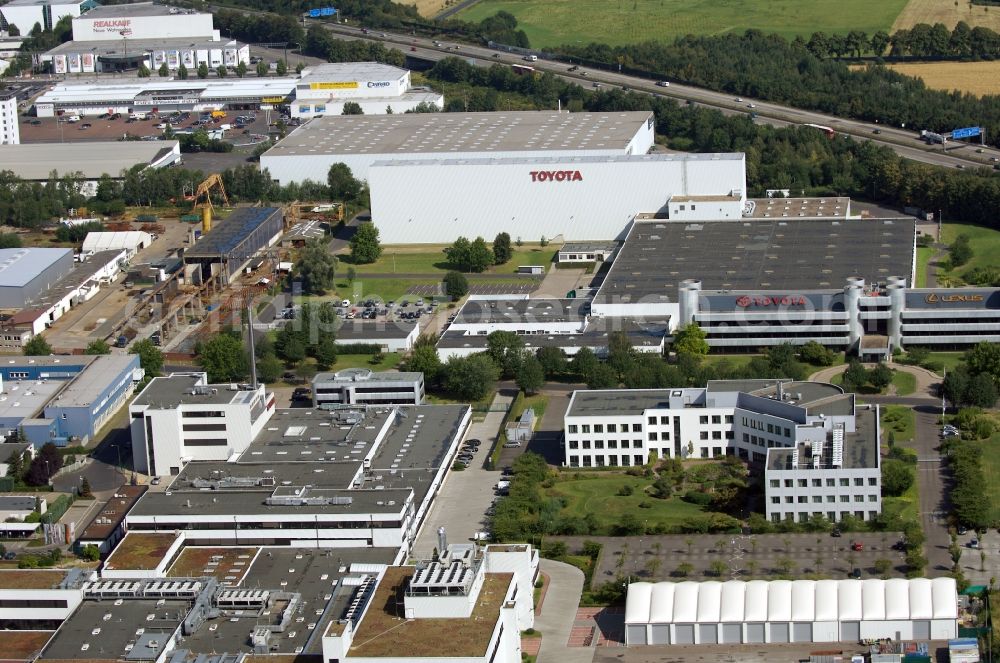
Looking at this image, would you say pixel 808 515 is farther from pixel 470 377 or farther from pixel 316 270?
pixel 316 270

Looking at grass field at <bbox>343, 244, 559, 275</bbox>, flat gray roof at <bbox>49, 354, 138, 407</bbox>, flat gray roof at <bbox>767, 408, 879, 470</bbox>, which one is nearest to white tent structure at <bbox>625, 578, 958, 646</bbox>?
flat gray roof at <bbox>767, 408, 879, 470</bbox>

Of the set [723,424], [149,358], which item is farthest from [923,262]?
[149,358]

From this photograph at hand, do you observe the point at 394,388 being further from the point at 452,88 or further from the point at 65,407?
the point at 452,88

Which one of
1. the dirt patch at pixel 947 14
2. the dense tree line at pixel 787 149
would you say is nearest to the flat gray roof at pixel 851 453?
the dense tree line at pixel 787 149

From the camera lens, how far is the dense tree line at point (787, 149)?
7519cm

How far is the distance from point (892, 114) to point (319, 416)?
4772cm

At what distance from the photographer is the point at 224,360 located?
5816cm

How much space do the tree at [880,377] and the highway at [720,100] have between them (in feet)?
98.0

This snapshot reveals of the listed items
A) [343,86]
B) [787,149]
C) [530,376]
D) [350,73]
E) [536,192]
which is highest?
[350,73]

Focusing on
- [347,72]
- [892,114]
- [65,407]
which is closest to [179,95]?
[347,72]

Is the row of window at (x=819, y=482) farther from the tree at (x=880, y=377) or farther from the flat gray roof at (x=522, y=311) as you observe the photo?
the flat gray roof at (x=522, y=311)

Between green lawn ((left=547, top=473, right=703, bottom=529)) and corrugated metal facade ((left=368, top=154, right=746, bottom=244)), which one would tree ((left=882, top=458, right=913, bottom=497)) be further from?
corrugated metal facade ((left=368, top=154, right=746, bottom=244))

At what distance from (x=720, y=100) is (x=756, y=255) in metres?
32.4

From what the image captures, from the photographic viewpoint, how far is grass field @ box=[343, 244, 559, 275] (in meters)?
71.2
